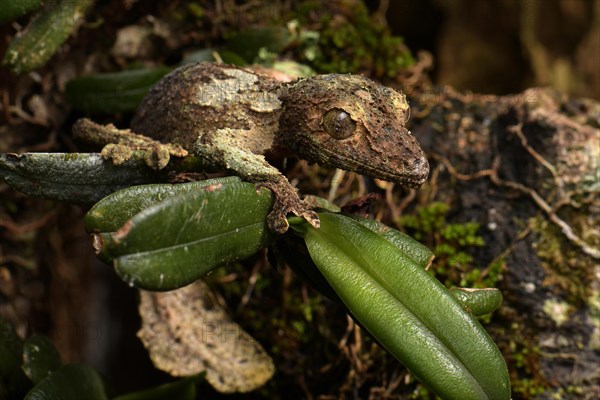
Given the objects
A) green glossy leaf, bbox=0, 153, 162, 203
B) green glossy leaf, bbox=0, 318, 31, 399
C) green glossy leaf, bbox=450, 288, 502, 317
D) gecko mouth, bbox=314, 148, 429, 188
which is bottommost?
green glossy leaf, bbox=0, 318, 31, 399

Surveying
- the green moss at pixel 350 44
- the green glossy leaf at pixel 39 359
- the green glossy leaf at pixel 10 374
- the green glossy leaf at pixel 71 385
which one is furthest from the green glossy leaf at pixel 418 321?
the green moss at pixel 350 44

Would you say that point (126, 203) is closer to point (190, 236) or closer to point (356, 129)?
point (190, 236)

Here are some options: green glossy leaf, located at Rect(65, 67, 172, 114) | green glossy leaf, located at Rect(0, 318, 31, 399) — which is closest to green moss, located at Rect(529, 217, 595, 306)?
green glossy leaf, located at Rect(65, 67, 172, 114)

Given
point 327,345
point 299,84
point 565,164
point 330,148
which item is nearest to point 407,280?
point 330,148

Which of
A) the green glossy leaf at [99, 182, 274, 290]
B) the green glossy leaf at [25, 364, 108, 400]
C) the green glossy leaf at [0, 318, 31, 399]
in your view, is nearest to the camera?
the green glossy leaf at [99, 182, 274, 290]

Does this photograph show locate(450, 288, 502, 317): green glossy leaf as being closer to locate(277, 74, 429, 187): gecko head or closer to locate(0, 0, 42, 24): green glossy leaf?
locate(277, 74, 429, 187): gecko head

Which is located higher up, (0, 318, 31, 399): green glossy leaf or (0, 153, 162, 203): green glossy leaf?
(0, 153, 162, 203): green glossy leaf

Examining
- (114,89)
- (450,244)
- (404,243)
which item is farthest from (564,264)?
(114,89)

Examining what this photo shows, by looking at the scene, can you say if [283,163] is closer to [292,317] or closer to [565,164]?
[292,317]
